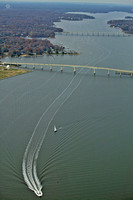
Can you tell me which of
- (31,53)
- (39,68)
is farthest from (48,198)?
(31,53)

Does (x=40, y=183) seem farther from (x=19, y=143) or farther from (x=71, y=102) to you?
(x=71, y=102)

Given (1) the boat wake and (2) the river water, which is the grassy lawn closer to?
(2) the river water

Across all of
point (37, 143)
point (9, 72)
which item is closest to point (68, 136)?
point (37, 143)

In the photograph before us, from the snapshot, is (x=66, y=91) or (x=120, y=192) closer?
(x=120, y=192)

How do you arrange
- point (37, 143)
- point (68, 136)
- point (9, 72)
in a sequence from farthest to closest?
point (9, 72) < point (68, 136) < point (37, 143)

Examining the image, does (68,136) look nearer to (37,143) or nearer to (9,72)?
(37,143)

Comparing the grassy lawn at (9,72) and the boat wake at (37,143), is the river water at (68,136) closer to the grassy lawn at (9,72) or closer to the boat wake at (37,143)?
the boat wake at (37,143)

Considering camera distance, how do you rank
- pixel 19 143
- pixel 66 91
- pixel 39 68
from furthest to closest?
pixel 39 68 → pixel 66 91 → pixel 19 143

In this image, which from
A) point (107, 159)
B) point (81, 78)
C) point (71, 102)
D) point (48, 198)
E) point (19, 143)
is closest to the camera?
point (48, 198)
